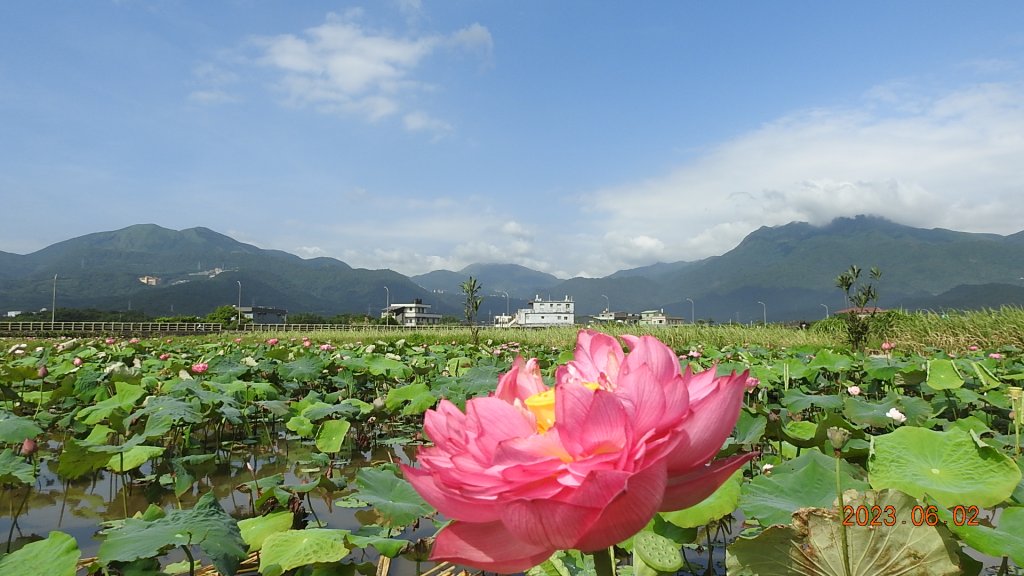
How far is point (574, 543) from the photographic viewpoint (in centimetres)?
57

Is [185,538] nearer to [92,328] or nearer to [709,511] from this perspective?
[709,511]

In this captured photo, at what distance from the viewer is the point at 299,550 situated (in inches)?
56.2

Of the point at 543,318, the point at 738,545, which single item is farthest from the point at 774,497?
the point at 543,318

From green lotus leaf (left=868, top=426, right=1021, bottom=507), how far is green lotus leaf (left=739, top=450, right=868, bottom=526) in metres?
0.10

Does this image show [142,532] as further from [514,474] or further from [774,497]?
[774,497]

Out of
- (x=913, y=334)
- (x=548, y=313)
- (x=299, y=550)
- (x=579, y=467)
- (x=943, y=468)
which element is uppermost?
(x=579, y=467)

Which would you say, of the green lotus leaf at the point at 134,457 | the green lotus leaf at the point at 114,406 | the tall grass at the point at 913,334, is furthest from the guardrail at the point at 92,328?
the green lotus leaf at the point at 134,457

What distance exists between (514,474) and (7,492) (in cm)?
311

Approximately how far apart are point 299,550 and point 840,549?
122 cm

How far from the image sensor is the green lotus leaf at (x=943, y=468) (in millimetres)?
1141

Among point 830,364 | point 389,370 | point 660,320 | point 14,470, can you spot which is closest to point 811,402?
point 830,364

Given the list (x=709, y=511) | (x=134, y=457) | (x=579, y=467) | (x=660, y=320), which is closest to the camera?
(x=579, y=467)

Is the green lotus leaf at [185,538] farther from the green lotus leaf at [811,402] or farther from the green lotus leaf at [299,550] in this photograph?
the green lotus leaf at [811,402]

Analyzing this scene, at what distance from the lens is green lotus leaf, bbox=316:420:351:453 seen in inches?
108
